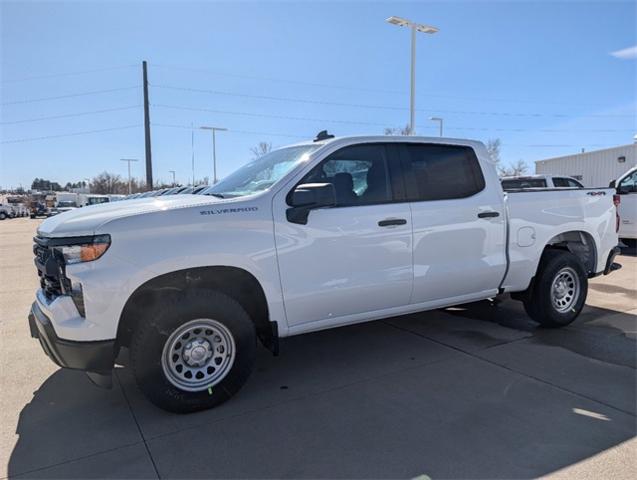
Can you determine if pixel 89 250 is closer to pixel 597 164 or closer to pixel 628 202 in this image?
pixel 628 202

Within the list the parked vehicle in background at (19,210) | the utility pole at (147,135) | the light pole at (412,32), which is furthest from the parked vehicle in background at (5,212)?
the light pole at (412,32)

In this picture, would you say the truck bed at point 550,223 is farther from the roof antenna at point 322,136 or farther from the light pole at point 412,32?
the light pole at point 412,32

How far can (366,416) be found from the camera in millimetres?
3471

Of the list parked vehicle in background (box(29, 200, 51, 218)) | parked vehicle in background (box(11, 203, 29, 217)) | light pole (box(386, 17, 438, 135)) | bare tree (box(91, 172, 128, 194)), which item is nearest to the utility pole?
light pole (box(386, 17, 438, 135))

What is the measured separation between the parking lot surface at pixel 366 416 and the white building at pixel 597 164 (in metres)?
24.3

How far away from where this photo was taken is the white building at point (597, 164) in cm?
2531

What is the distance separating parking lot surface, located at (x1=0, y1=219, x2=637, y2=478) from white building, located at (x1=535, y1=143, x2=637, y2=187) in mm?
24340

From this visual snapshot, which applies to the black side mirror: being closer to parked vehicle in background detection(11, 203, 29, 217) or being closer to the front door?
the front door

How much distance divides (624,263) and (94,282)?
1078cm

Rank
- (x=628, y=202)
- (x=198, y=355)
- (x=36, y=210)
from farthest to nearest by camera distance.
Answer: (x=36, y=210)
(x=628, y=202)
(x=198, y=355)

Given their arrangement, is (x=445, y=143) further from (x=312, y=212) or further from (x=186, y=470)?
(x=186, y=470)

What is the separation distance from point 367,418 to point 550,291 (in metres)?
2.99

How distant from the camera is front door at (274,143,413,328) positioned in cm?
379

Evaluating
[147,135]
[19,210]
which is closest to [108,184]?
[19,210]
